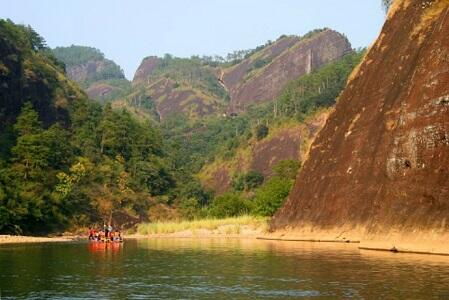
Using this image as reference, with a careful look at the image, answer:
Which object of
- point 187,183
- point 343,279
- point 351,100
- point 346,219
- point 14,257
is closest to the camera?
point 343,279

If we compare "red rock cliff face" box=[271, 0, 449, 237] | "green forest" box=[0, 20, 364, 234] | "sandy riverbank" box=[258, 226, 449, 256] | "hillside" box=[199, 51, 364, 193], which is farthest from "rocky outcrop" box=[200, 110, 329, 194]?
"sandy riverbank" box=[258, 226, 449, 256]

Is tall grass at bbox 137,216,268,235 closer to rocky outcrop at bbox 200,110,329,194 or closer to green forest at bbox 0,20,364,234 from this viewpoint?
green forest at bbox 0,20,364,234

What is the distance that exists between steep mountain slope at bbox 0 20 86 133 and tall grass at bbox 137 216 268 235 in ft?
112

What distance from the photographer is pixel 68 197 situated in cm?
9325

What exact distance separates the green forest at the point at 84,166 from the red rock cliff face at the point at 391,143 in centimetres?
2064

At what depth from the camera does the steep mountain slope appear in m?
106

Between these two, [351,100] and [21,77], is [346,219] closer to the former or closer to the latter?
[351,100]

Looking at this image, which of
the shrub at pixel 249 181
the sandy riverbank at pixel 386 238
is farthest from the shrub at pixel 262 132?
the sandy riverbank at pixel 386 238

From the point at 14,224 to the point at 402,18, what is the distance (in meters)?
51.4

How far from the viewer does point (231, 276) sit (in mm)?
29906

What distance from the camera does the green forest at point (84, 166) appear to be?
274 ft

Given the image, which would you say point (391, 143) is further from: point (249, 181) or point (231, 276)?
point (249, 181)

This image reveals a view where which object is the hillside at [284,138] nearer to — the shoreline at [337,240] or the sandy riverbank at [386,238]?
the shoreline at [337,240]

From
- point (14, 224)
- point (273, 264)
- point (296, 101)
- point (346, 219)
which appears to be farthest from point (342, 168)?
point (296, 101)
